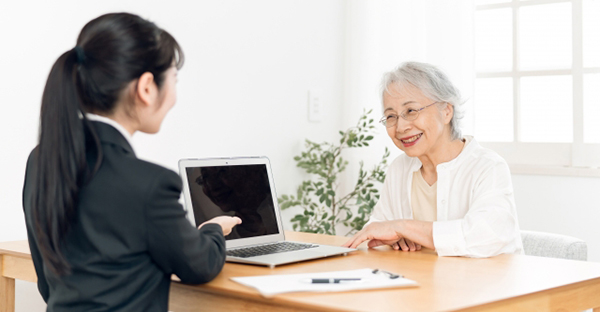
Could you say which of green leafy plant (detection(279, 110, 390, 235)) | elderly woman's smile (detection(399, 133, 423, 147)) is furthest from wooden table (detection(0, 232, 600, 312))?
green leafy plant (detection(279, 110, 390, 235))

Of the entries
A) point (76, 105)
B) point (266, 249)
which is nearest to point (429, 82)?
point (266, 249)

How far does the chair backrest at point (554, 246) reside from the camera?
6.51 ft

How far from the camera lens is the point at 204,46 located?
104 inches

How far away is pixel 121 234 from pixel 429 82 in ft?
3.90

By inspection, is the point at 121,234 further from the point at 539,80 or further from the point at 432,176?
the point at 539,80

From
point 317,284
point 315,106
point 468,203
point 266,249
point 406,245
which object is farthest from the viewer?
point 315,106

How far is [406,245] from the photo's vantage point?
1769 millimetres

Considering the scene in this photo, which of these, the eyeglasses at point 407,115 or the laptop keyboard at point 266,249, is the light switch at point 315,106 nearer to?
the eyeglasses at point 407,115

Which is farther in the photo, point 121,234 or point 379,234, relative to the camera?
point 379,234

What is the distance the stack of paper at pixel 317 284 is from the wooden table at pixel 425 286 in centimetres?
2

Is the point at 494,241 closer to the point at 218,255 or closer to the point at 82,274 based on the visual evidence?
the point at 218,255

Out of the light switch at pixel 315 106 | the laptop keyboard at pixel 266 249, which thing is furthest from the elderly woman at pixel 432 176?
the light switch at pixel 315 106

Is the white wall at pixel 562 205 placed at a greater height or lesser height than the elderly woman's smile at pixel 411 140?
lesser

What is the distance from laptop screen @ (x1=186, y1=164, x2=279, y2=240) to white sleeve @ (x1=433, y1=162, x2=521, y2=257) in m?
0.46
